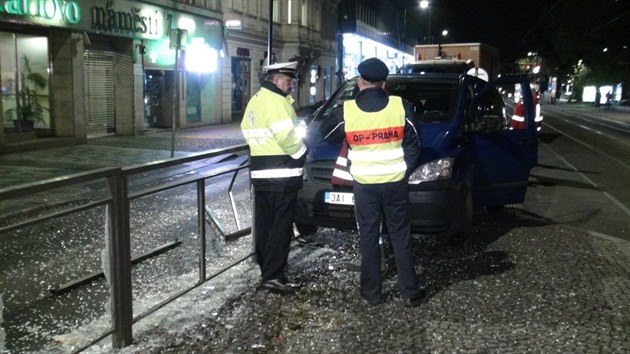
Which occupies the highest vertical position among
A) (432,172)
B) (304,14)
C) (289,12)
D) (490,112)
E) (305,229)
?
(304,14)

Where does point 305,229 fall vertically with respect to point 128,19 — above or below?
below

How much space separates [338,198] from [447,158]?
1.13 metres

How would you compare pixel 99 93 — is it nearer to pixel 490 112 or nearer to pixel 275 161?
pixel 490 112

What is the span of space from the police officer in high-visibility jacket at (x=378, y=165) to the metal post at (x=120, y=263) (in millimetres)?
1766

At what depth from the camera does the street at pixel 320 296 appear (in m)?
4.30

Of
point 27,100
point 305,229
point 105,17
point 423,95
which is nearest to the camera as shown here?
point 305,229

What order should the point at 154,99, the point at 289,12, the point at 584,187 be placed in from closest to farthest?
1. the point at 584,187
2. the point at 154,99
3. the point at 289,12

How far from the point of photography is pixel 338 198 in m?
6.19

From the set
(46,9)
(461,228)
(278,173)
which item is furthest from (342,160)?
(46,9)

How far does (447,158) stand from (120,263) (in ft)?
11.1

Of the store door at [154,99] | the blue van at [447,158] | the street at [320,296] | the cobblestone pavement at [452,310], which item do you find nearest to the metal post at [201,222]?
the street at [320,296]

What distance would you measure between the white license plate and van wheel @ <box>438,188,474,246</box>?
1.00 m

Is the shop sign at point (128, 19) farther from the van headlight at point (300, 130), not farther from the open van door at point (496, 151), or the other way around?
the open van door at point (496, 151)

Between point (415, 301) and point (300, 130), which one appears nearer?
point (415, 301)
